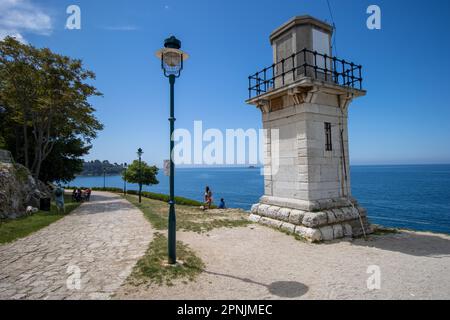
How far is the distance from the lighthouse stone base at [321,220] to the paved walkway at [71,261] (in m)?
5.74

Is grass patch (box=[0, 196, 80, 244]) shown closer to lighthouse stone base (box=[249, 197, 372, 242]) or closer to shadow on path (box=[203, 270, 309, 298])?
shadow on path (box=[203, 270, 309, 298])

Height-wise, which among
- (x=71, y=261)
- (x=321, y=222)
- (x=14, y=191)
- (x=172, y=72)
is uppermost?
(x=172, y=72)

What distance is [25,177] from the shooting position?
17.7 metres

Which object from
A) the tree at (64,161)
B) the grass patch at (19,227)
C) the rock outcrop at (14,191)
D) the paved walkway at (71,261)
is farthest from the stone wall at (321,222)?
the tree at (64,161)

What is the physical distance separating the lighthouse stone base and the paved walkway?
5741mm

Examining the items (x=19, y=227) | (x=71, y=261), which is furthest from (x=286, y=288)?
(x=19, y=227)

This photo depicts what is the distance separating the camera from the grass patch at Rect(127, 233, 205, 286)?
5.65 metres

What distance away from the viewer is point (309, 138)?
1025cm

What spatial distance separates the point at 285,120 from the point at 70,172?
35320 mm

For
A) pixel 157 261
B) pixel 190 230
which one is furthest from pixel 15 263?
pixel 190 230

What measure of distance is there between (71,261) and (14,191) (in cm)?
1224

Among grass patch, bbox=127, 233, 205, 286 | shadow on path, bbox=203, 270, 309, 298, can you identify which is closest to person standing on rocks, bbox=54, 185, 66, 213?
grass patch, bbox=127, 233, 205, 286

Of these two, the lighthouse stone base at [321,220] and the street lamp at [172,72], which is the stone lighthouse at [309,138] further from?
the street lamp at [172,72]

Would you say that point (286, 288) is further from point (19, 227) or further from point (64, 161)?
point (64, 161)
